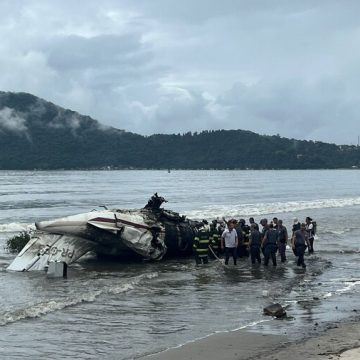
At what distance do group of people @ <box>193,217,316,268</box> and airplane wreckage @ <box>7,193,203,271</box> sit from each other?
6.28ft

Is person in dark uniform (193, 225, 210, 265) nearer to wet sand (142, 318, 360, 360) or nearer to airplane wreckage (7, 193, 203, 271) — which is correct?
airplane wreckage (7, 193, 203, 271)

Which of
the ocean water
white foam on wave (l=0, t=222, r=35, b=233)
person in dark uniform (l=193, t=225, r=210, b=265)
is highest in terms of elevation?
person in dark uniform (l=193, t=225, r=210, b=265)

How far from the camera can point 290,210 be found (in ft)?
180

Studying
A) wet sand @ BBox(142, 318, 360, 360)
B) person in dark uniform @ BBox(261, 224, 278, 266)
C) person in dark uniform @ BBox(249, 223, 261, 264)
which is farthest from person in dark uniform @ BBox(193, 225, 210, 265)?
wet sand @ BBox(142, 318, 360, 360)

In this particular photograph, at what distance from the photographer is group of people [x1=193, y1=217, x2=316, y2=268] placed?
21.1 meters

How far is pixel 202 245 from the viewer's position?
22.0 m

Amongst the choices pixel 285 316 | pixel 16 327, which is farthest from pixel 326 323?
pixel 16 327

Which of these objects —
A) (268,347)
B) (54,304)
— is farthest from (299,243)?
(268,347)

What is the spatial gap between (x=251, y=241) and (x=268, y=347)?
35.4 feet

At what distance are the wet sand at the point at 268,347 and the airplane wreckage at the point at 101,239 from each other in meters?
11.0

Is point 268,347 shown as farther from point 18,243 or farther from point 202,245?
point 18,243

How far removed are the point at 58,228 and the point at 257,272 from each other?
718cm

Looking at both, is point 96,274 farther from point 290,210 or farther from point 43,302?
point 290,210

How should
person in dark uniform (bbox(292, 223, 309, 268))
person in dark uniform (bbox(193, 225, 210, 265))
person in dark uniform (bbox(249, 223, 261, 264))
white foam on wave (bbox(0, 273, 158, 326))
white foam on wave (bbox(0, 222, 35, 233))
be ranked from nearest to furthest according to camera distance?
white foam on wave (bbox(0, 273, 158, 326))
person in dark uniform (bbox(292, 223, 309, 268))
person in dark uniform (bbox(249, 223, 261, 264))
person in dark uniform (bbox(193, 225, 210, 265))
white foam on wave (bbox(0, 222, 35, 233))
